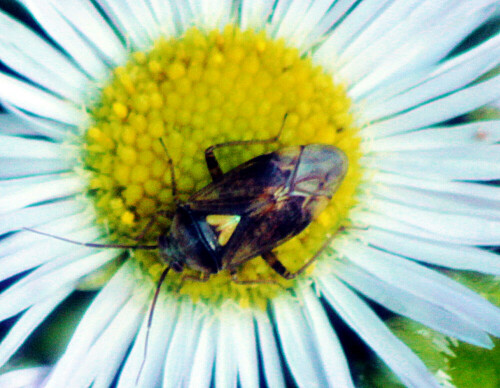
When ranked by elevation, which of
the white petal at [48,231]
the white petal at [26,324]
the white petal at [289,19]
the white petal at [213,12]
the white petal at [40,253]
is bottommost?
the white petal at [26,324]

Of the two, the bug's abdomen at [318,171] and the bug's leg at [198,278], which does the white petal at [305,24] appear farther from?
the bug's leg at [198,278]

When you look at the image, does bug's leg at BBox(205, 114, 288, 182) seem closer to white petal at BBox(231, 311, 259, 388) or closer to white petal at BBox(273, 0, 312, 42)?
white petal at BBox(273, 0, 312, 42)

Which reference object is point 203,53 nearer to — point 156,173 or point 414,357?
point 156,173

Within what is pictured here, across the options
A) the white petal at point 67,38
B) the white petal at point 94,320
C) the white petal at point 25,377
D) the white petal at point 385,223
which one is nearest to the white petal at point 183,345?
the white petal at point 94,320

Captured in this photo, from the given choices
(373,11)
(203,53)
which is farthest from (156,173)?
(373,11)

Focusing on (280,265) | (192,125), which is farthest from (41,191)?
(280,265)
